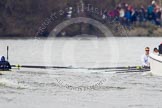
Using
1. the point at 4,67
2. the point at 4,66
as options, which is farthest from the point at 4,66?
the point at 4,67

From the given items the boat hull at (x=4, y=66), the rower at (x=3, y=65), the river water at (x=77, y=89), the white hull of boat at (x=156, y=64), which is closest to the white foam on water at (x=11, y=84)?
the river water at (x=77, y=89)

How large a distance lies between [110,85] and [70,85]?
2.09 metres

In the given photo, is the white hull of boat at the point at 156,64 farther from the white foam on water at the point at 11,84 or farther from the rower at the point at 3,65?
the rower at the point at 3,65

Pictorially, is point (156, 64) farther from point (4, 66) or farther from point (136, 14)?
point (136, 14)

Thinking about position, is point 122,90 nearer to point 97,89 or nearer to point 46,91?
point 97,89

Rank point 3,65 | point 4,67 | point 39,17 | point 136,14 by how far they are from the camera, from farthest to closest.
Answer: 1. point 136,14
2. point 39,17
3. point 4,67
4. point 3,65

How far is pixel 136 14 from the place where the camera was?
121750mm

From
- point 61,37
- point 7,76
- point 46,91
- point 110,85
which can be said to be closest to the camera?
point 46,91

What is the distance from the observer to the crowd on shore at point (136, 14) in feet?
387

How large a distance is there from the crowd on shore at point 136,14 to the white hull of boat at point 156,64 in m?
75.1

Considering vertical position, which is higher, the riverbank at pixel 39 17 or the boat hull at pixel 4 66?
the riverbank at pixel 39 17

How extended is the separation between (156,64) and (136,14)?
3225 inches

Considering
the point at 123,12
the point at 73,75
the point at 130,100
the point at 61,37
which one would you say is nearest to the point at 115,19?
the point at 123,12

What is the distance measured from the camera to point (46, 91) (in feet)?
112
